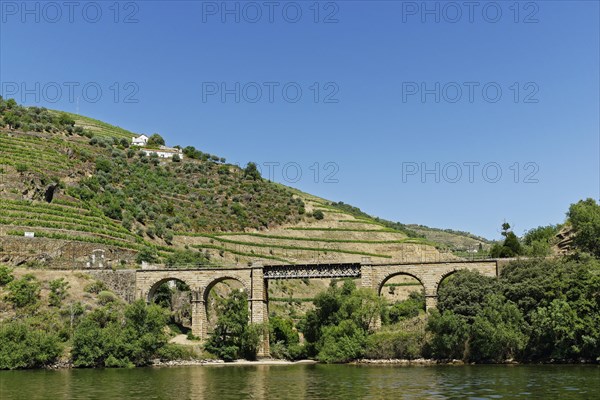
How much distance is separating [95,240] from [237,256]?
2477 centimetres

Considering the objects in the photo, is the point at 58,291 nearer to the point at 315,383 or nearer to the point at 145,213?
the point at 315,383

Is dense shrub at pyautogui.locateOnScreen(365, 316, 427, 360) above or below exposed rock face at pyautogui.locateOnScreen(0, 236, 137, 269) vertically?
below

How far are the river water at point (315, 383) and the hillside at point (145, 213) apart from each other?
25.9 m

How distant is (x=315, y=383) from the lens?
38656mm

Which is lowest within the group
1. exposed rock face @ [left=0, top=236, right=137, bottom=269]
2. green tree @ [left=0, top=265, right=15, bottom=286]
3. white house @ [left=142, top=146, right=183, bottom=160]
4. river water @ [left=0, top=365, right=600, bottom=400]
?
river water @ [left=0, top=365, right=600, bottom=400]

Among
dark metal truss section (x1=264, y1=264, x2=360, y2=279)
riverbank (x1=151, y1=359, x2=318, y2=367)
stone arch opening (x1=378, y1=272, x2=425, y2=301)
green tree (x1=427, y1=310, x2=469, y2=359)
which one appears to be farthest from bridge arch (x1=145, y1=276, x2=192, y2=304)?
stone arch opening (x1=378, y1=272, x2=425, y2=301)

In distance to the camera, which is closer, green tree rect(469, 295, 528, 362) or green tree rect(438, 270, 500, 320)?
green tree rect(469, 295, 528, 362)

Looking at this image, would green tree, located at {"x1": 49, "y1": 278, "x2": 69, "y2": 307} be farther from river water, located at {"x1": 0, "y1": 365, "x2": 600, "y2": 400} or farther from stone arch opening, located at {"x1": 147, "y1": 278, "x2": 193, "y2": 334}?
river water, located at {"x1": 0, "y1": 365, "x2": 600, "y2": 400}

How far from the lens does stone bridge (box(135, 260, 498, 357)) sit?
63.6m

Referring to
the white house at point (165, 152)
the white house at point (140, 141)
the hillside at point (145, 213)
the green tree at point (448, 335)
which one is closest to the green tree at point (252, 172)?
the hillside at point (145, 213)

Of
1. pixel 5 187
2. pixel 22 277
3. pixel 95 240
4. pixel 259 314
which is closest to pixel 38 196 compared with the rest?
pixel 5 187

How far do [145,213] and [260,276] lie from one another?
34.2 m

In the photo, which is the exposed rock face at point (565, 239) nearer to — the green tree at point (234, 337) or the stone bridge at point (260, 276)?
the stone bridge at point (260, 276)

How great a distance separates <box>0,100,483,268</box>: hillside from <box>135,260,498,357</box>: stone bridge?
685cm
